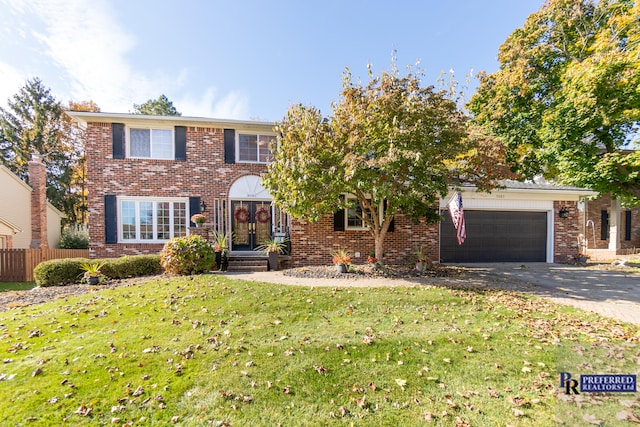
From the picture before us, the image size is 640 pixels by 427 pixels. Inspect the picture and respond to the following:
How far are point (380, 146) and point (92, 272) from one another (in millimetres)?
9014

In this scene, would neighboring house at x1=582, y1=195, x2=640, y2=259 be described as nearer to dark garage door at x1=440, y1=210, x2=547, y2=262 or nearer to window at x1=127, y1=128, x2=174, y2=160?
dark garage door at x1=440, y1=210, x2=547, y2=262

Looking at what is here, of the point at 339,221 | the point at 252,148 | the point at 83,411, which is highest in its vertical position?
the point at 252,148

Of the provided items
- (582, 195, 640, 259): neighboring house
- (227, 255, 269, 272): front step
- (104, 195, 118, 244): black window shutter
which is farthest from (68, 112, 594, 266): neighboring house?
(582, 195, 640, 259): neighboring house

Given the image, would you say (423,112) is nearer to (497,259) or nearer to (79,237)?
(497,259)

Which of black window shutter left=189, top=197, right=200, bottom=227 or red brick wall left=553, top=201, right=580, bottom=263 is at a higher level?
black window shutter left=189, top=197, right=200, bottom=227

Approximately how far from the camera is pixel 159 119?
1116cm

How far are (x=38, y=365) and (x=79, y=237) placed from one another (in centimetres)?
1704

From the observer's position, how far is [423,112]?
22.7 feet

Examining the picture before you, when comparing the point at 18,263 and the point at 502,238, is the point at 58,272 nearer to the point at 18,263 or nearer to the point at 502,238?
the point at 18,263

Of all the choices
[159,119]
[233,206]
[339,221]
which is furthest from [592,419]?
[159,119]

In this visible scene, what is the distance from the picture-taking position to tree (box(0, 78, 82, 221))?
2216cm

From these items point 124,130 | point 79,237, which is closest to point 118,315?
point 124,130

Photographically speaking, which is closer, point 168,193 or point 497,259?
point 168,193

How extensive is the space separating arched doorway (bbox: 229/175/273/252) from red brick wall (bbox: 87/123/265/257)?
42 centimetres
